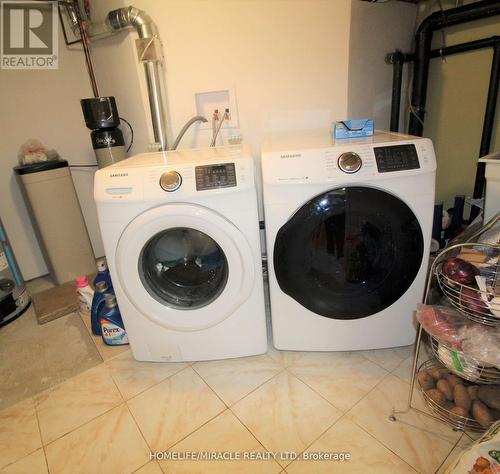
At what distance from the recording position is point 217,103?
1637 millimetres

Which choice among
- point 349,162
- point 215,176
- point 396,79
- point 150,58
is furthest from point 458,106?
point 150,58

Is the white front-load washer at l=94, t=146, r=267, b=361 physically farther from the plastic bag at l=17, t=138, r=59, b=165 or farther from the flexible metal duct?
the plastic bag at l=17, t=138, r=59, b=165

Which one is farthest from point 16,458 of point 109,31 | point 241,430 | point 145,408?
point 109,31

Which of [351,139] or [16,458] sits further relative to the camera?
[351,139]

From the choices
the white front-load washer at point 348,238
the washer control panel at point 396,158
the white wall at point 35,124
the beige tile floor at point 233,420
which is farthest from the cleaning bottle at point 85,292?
the washer control panel at point 396,158

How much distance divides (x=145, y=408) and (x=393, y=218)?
1144mm

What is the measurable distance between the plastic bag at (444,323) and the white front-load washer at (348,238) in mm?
191

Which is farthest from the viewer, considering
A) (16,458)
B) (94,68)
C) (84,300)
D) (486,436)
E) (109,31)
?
(94,68)

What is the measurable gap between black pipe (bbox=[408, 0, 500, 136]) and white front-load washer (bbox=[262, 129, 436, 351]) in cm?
91

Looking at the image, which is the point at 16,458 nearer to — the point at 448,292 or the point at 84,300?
the point at 84,300

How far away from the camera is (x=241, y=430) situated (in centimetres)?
105

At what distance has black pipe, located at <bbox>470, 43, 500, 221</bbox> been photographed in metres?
1.49

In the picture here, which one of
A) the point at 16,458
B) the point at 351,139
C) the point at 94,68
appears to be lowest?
the point at 16,458

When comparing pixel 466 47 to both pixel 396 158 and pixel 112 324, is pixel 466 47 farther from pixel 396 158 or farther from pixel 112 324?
pixel 112 324
